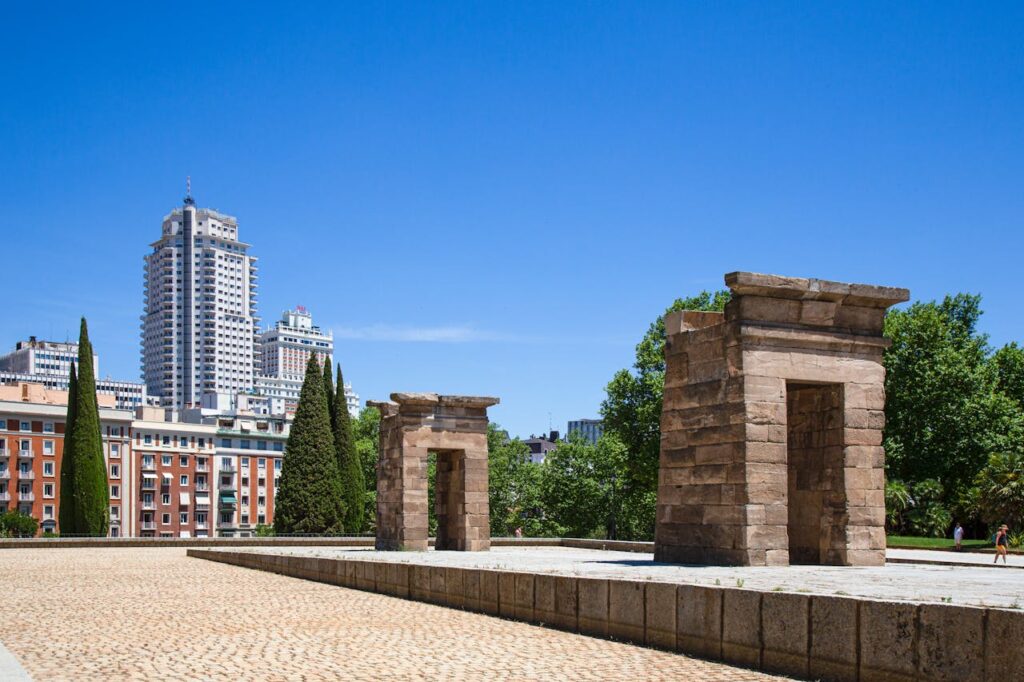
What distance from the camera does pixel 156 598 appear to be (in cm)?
1620

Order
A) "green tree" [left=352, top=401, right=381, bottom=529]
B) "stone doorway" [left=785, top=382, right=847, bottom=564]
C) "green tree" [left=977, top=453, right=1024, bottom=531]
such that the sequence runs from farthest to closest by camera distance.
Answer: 1. "green tree" [left=352, top=401, right=381, bottom=529]
2. "green tree" [left=977, top=453, right=1024, bottom=531]
3. "stone doorway" [left=785, top=382, right=847, bottom=564]

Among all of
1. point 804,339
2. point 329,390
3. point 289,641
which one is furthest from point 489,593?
point 329,390

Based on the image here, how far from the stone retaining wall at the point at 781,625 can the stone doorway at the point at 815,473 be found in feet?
14.3

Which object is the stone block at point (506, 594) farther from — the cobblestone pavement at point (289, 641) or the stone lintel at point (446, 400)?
the stone lintel at point (446, 400)

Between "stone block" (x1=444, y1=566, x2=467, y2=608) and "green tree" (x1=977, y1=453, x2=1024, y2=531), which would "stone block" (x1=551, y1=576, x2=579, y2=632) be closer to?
"stone block" (x1=444, y1=566, x2=467, y2=608)

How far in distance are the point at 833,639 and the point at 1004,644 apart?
146 cm

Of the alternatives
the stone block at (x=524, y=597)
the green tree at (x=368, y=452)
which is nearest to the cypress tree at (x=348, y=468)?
the green tree at (x=368, y=452)

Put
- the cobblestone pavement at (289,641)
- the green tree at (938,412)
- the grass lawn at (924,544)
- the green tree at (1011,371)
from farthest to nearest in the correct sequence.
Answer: the green tree at (1011,371) < the green tree at (938,412) < the grass lawn at (924,544) < the cobblestone pavement at (289,641)

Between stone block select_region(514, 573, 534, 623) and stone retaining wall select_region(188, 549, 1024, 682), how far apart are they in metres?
0.01

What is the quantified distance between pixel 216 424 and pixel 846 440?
9546cm

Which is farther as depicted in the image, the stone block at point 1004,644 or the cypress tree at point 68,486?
the cypress tree at point 68,486

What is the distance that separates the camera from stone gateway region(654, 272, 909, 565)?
14211 millimetres

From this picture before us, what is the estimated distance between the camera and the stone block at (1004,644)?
6645 mm

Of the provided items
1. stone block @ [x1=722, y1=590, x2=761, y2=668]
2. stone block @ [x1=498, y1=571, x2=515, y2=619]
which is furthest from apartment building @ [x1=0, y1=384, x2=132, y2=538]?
stone block @ [x1=722, y1=590, x2=761, y2=668]
